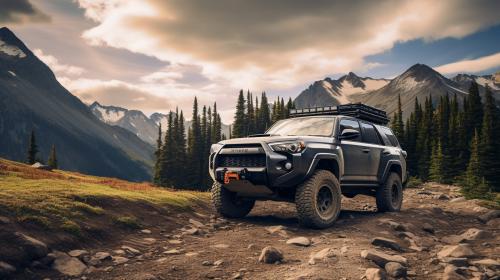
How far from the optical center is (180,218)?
934cm

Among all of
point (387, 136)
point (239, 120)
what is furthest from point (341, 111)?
point (239, 120)

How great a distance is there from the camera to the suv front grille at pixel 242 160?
26.2 ft

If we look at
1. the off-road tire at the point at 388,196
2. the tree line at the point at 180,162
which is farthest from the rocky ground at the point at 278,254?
the tree line at the point at 180,162

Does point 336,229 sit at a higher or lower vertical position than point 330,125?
lower

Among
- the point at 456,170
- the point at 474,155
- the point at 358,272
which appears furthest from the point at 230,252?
the point at 456,170

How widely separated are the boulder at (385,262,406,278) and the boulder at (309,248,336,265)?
2.70 ft

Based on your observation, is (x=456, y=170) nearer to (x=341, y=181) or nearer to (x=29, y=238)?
(x=341, y=181)

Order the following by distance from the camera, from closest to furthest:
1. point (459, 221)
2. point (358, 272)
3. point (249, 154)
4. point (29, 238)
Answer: point (358, 272)
point (29, 238)
point (249, 154)
point (459, 221)

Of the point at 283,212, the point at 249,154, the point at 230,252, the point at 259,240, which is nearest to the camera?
the point at 230,252

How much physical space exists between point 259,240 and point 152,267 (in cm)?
228

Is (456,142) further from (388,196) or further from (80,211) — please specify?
(80,211)

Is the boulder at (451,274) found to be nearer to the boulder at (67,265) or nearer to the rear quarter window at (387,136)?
the boulder at (67,265)

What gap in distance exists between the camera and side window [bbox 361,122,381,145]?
34.8 ft

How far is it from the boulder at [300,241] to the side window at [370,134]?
4.45 m
